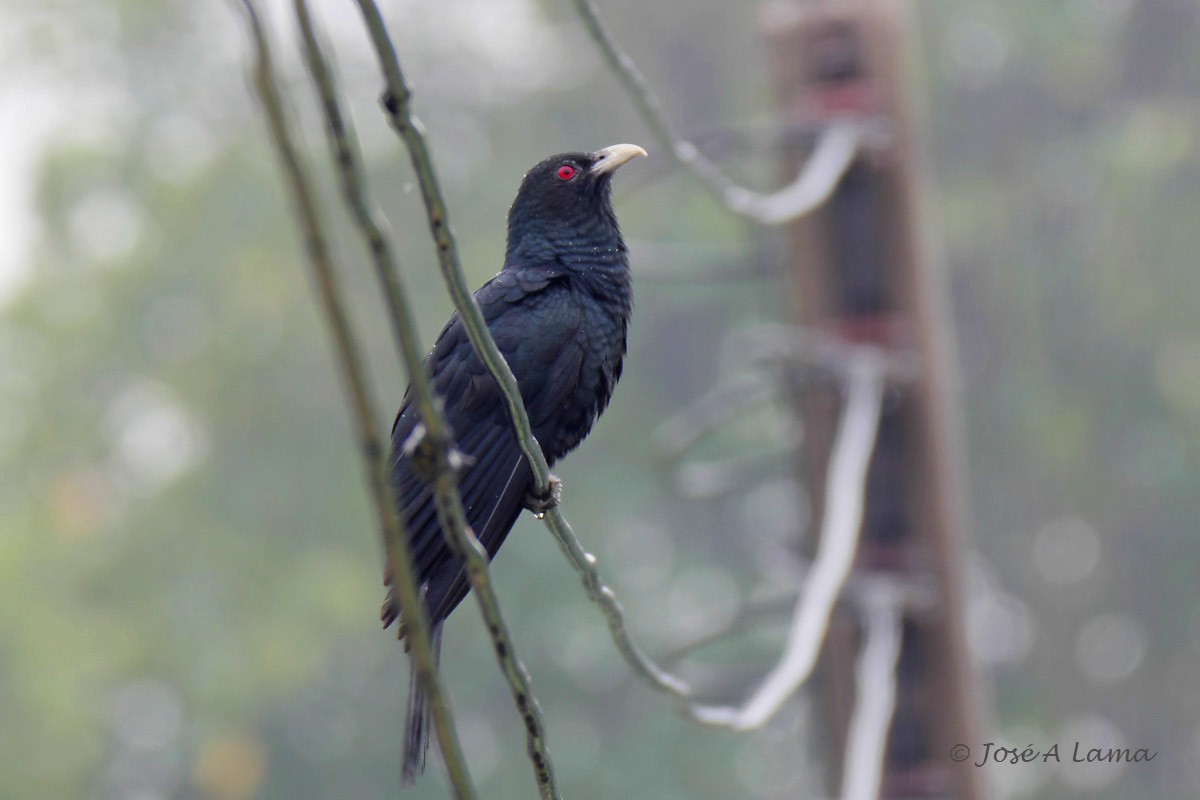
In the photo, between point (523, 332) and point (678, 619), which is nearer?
point (523, 332)

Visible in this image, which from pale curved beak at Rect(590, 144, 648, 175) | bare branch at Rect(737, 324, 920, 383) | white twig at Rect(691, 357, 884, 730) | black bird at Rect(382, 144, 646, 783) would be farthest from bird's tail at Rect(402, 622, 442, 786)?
bare branch at Rect(737, 324, 920, 383)

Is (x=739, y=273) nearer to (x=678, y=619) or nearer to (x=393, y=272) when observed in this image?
(x=393, y=272)

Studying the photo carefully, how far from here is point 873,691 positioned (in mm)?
3768

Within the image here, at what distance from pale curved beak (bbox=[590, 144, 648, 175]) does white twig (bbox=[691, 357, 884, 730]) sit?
1.18m

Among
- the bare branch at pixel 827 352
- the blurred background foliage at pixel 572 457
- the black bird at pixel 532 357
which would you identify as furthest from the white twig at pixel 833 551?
the blurred background foliage at pixel 572 457

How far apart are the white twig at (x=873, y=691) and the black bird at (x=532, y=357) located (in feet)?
3.80

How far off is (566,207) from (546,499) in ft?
3.83

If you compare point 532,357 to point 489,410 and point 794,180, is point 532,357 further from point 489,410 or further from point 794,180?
point 794,180

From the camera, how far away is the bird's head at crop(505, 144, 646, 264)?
3061 mm

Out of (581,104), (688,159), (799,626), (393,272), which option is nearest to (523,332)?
(688,159)

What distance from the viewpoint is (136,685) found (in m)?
13.9

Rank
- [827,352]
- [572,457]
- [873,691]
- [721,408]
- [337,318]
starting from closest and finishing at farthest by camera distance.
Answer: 1. [337,318]
2. [873,691]
3. [827,352]
4. [721,408]
5. [572,457]

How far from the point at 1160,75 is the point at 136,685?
1299 cm

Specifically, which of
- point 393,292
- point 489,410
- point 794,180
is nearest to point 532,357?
point 489,410
